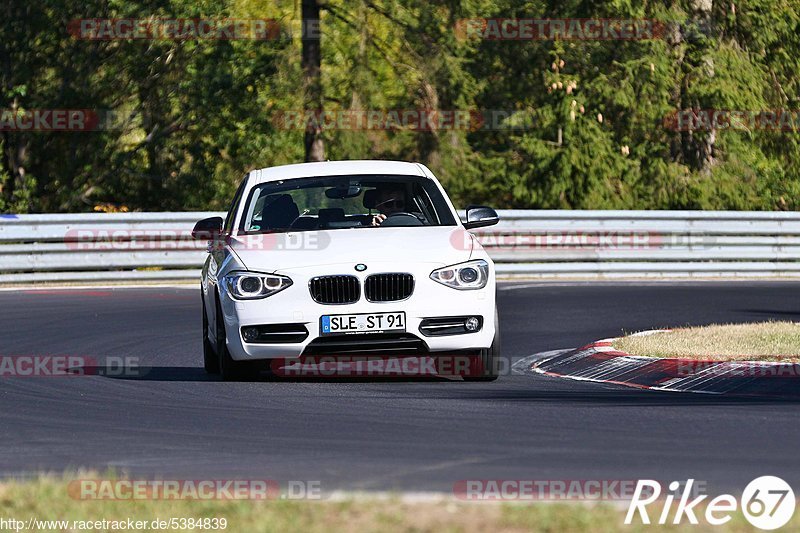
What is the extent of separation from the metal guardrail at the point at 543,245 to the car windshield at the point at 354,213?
10803 millimetres

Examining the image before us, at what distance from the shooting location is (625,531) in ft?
17.5

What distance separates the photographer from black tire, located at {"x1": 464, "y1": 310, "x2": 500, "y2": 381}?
1056 centimetres

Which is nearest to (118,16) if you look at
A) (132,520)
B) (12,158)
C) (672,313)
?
(12,158)

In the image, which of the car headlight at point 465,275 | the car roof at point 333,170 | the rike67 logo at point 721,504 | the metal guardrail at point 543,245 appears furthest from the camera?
the metal guardrail at point 543,245

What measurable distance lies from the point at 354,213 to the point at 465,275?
198cm

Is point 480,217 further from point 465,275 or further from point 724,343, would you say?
point 724,343

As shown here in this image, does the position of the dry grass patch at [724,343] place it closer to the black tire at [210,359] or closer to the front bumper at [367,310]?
the front bumper at [367,310]

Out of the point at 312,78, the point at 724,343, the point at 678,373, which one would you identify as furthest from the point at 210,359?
the point at 312,78

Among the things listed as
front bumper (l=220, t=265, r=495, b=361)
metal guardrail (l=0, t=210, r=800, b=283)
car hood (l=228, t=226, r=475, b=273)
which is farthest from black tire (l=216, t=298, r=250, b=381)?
metal guardrail (l=0, t=210, r=800, b=283)

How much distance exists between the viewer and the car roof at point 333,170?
1186 centimetres

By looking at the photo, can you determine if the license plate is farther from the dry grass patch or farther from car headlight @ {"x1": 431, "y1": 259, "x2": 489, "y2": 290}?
the dry grass patch

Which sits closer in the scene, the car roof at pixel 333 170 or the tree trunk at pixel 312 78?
the car roof at pixel 333 170

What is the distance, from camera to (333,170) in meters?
11.9

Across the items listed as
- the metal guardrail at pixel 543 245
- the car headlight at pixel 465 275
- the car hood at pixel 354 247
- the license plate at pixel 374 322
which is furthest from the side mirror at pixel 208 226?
the metal guardrail at pixel 543 245
